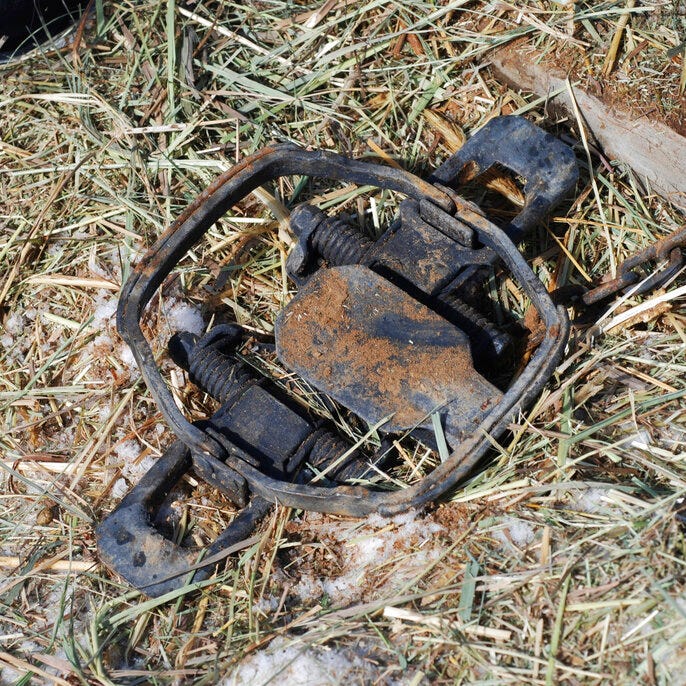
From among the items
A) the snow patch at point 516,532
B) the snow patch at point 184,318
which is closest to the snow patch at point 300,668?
the snow patch at point 516,532

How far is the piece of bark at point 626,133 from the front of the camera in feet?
7.64

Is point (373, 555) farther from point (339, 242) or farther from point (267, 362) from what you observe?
point (339, 242)

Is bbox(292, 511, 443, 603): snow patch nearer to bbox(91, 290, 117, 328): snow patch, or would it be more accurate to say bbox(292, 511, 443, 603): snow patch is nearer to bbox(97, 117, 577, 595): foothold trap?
bbox(97, 117, 577, 595): foothold trap

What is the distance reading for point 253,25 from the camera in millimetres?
2891

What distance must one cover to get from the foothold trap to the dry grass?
0.11 metres

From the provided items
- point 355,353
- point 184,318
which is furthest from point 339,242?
point 184,318

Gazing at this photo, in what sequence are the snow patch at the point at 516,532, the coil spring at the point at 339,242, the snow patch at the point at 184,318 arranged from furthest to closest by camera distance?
the snow patch at the point at 184,318 < the coil spring at the point at 339,242 < the snow patch at the point at 516,532

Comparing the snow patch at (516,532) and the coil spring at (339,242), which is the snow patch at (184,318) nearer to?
the coil spring at (339,242)

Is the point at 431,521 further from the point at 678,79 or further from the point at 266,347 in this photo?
the point at 678,79

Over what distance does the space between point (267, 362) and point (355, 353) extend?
34 cm

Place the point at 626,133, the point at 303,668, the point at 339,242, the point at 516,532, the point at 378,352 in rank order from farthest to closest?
the point at 626,133
the point at 339,242
the point at 378,352
the point at 516,532
the point at 303,668

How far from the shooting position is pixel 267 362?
2324 mm

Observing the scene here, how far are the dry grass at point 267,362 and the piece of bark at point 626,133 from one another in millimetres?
59

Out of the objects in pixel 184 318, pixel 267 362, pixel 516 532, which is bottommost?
pixel 516 532
